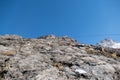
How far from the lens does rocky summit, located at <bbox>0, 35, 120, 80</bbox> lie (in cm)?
881

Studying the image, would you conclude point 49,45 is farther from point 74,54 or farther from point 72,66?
point 72,66

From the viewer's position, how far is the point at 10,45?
1148cm

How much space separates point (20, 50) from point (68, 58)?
7.32 feet

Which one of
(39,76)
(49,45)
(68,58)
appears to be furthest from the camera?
(49,45)

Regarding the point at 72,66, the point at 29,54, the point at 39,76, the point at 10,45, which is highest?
the point at 10,45

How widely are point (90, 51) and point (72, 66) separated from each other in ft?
7.01

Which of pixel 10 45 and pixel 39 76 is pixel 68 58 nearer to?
pixel 39 76

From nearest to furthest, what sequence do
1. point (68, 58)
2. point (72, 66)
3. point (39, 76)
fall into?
1. point (39, 76)
2. point (72, 66)
3. point (68, 58)

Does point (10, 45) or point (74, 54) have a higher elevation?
point (10, 45)

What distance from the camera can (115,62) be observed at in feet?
34.2

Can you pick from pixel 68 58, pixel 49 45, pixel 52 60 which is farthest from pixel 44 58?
pixel 49 45

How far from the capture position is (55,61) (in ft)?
32.4

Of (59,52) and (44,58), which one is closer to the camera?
(44,58)

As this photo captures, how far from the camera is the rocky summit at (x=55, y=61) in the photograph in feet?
28.9
